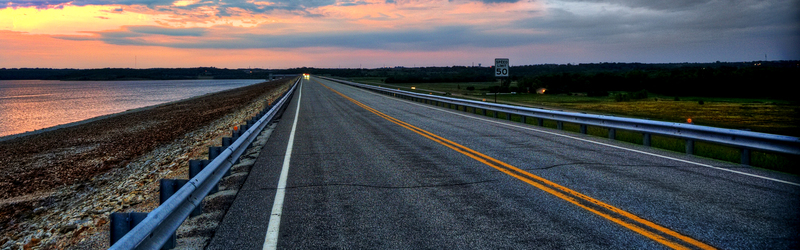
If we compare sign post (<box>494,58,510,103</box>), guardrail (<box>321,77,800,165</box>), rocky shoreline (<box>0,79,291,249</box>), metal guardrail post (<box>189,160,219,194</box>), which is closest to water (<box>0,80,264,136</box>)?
rocky shoreline (<box>0,79,291,249</box>)

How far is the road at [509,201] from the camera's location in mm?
4305

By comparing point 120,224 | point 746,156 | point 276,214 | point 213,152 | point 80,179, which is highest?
point 213,152

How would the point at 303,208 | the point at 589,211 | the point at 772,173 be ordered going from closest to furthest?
the point at 589,211, the point at 303,208, the point at 772,173

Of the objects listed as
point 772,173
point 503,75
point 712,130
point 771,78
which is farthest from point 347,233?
point 771,78

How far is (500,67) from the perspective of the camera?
26.1m

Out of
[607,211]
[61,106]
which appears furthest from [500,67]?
[61,106]

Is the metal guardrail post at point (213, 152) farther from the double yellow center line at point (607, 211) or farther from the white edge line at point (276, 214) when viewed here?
the double yellow center line at point (607, 211)

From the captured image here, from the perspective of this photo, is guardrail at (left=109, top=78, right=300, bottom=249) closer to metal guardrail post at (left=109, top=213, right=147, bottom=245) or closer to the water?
metal guardrail post at (left=109, top=213, right=147, bottom=245)

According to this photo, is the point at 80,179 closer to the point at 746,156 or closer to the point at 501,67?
the point at 746,156

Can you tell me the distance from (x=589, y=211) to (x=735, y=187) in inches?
104

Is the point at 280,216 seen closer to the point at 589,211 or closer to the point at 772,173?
the point at 589,211

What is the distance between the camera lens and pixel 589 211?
512 centimetres

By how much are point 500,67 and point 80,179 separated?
2038 cm

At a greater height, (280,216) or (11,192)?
(280,216)
